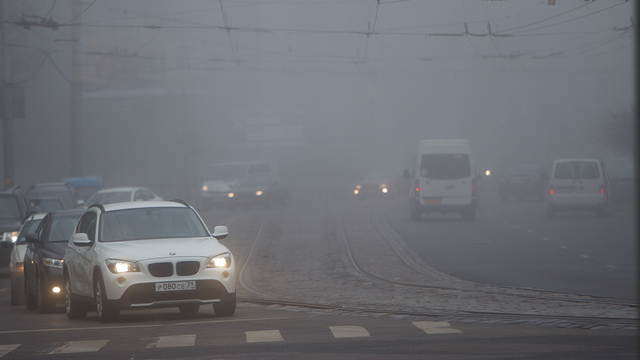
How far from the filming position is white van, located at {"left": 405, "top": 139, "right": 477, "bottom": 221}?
28484 mm

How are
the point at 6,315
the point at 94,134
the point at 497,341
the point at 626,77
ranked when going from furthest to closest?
the point at 94,134, the point at 626,77, the point at 6,315, the point at 497,341

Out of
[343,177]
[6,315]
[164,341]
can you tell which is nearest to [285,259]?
[6,315]

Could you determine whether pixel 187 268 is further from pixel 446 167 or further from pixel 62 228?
pixel 446 167

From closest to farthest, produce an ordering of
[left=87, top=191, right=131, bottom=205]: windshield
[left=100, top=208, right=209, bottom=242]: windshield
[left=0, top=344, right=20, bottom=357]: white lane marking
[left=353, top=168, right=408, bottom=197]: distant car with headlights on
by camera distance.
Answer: [left=0, top=344, right=20, bottom=357]: white lane marking, [left=100, top=208, right=209, bottom=242]: windshield, [left=87, top=191, right=131, bottom=205]: windshield, [left=353, top=168, right=408, bottom=197]: distant car with headlights on

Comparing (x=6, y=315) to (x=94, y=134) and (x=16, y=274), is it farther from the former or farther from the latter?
(x=94, y=134)

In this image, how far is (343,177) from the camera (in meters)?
65.8

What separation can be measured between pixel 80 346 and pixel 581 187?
23.1 m

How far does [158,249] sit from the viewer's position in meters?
10.3

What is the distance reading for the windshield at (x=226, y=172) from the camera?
1556 inches

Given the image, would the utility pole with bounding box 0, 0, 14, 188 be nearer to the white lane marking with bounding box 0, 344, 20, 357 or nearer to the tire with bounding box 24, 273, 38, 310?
the tire with bounding box 24, 273, 38, 310

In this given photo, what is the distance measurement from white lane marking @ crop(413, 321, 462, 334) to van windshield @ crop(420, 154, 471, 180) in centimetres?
A: 1935

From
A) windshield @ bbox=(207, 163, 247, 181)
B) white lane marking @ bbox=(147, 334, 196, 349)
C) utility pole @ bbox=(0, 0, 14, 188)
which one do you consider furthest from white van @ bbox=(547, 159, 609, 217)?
white lane marking @ bbox=(147, 334, 196, 349)

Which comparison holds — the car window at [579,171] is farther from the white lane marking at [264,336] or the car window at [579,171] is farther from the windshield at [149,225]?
the white lane marking at [264,336]

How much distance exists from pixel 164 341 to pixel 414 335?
2421mm
